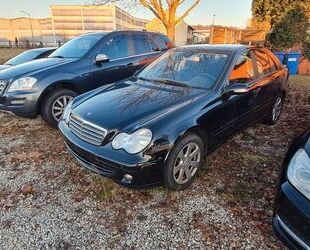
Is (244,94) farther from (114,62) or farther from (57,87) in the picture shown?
(57,87)

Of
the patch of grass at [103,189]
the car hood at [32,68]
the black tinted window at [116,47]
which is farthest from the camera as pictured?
the black tinted window at [116,47]

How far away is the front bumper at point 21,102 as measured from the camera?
15.2 feet

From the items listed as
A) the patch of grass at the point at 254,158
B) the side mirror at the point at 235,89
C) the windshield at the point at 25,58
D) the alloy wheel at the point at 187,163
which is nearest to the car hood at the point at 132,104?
the side mirror at the point at 235,89

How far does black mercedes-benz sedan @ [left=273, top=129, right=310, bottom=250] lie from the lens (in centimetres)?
194

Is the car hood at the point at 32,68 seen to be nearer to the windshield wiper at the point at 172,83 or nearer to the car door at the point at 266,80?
the windshield wiper at the point at 172,83

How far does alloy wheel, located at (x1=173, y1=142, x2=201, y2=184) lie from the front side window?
109 centimetres

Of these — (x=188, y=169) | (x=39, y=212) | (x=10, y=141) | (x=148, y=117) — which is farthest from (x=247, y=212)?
(x=10, y=141)

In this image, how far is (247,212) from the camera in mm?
2914

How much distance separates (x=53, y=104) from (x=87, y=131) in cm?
221

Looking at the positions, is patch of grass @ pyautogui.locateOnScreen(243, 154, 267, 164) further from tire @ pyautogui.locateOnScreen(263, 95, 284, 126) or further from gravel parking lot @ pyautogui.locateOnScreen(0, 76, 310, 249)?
tire @ pyautogui.locateOnScreen(263, 95, 284, 126)

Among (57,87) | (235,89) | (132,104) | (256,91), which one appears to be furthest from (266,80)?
(57,87)

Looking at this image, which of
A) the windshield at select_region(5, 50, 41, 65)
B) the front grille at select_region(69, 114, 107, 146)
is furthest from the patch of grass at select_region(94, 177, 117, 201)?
the windshield at select_region(5, 50, 41, 65)

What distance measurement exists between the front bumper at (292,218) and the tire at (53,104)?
13.2 feet

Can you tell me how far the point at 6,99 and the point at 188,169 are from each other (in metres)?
3.38
